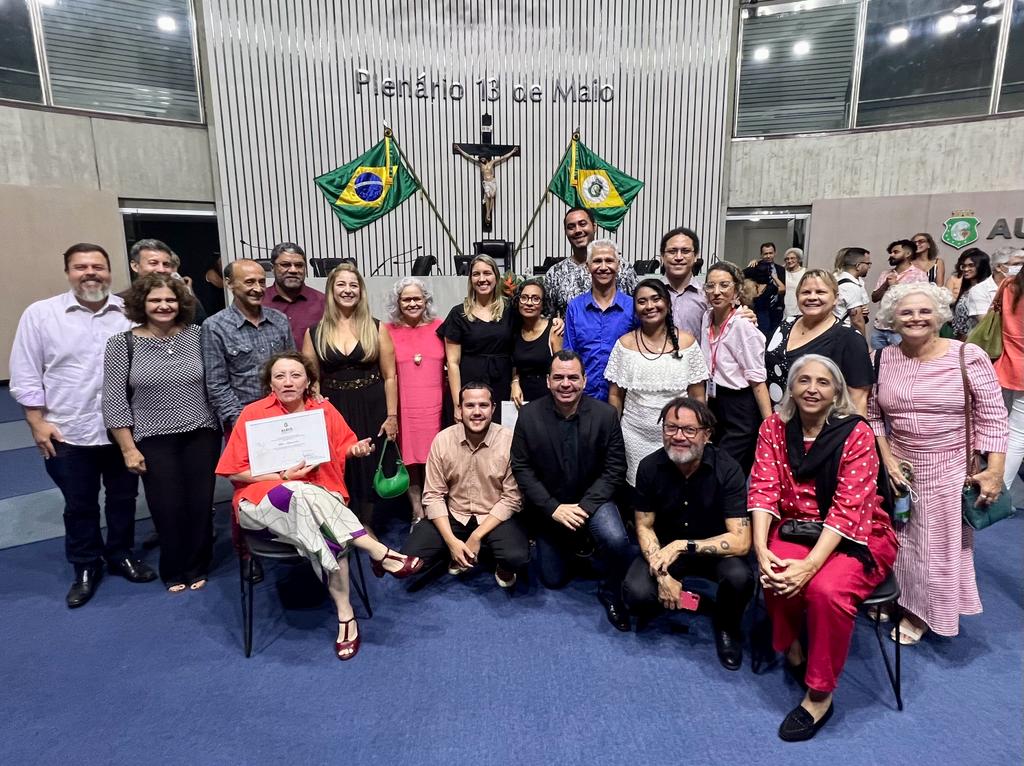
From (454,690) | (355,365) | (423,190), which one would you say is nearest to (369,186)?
(423,190)

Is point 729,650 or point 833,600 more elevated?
point 833,600

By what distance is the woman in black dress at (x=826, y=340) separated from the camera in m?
2.27

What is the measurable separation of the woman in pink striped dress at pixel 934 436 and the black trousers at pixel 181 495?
299 cm

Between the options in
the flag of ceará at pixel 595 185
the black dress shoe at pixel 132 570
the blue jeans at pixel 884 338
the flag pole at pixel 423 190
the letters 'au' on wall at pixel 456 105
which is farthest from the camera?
the flag of ceará at pixel 595 185

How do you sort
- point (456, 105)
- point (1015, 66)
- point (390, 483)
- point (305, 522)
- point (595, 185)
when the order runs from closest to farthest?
point (305, 522), point (390, 483), point (1015, 66), point (456, 105), point (595, 185)

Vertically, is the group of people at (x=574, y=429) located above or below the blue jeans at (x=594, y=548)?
above

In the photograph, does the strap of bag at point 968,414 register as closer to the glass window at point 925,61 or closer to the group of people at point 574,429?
the group of people at point 574,429

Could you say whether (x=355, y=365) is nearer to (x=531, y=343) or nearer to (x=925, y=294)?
(x=531, y=343)

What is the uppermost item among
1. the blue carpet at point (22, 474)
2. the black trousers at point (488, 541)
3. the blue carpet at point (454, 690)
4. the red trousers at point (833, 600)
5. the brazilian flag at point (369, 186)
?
the brazilian flag at point (369, 186)

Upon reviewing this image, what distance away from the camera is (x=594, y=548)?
9.42 ft

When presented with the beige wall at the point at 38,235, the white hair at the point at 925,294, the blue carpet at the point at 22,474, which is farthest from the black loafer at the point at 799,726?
the beige wall at the point at 38,235

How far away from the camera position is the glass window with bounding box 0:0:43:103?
6938mm

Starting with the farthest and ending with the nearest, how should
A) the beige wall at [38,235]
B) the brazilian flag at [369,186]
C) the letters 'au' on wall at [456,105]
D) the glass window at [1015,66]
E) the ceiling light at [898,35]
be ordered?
the brazilian flag at [369,186] → the ceiling light at [898,35] → the letters 'au' on wall at [456,105] → the glass window at [1015,66] → the beige wall at [38,235]

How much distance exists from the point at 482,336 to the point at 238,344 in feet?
4.04
